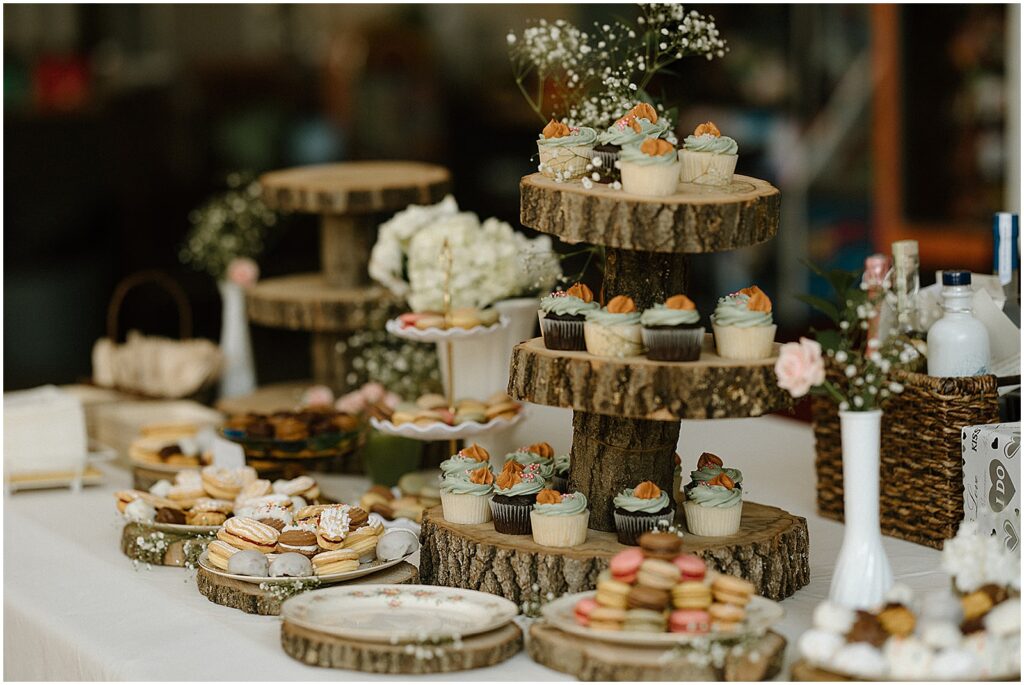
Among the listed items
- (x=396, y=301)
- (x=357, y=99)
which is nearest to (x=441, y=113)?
(x=357, y=99)

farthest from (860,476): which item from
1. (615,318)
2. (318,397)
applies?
(318,397)

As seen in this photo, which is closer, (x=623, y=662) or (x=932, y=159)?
(x=623, y=662)

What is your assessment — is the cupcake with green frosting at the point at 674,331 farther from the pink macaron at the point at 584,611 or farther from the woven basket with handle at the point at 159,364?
the woven basket with handle at the point at 159,364

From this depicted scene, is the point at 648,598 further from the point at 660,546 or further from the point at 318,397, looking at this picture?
the point at 318,397

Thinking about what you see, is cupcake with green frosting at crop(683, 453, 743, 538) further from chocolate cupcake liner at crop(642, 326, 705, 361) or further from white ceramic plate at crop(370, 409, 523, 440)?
white ceramic plate at crop(370, 409, 523, 440)

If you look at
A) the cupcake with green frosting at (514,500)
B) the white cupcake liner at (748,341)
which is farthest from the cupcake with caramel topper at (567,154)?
the cupcake with green frosting at (514,500)

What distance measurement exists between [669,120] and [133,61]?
6220mm

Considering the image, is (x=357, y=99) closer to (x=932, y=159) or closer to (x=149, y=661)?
(x=932, y=159)

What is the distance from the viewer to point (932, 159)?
5.65 meters

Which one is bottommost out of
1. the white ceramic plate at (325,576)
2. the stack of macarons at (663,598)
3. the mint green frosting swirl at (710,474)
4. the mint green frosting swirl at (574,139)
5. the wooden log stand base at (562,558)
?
the white ceramic plate at (325,576)

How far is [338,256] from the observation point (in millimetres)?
3242

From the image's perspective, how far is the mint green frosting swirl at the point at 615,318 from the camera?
1.94 metres

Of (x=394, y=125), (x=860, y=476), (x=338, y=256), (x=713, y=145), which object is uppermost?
(x=713, y=145)

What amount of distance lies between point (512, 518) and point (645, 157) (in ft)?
1.79
